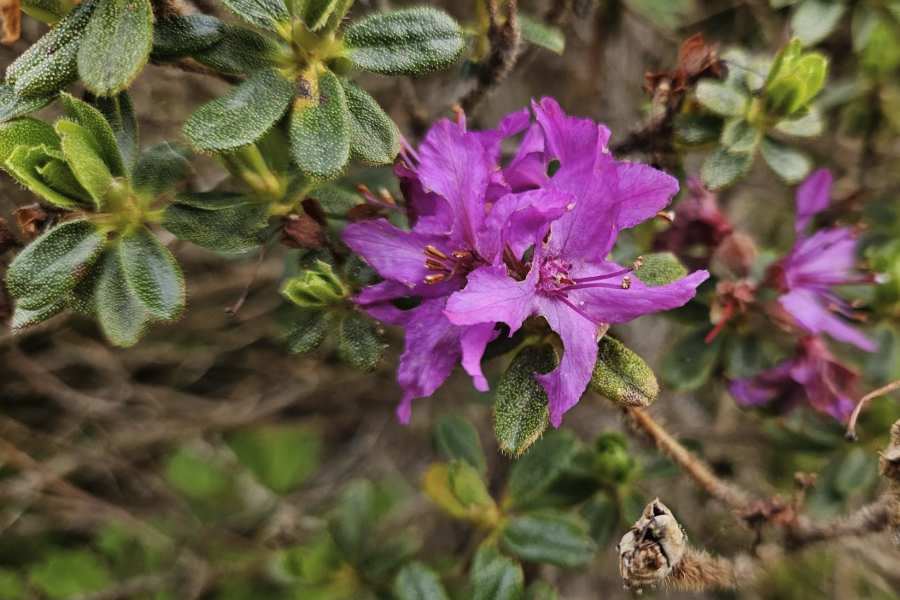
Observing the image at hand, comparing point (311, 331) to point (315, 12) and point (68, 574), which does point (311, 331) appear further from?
point (68, 574)

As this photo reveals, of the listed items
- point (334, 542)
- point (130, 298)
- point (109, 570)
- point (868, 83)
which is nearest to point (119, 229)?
point (130, 298)

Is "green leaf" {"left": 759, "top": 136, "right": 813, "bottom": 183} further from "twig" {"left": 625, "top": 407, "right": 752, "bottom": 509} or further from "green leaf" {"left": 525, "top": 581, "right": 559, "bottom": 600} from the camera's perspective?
"green leaf" {"left": 525, "top": 581, "right": 559, "bottom": 600}

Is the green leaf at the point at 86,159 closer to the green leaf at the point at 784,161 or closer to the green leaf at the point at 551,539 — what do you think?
the green leaf at the point at 551,539

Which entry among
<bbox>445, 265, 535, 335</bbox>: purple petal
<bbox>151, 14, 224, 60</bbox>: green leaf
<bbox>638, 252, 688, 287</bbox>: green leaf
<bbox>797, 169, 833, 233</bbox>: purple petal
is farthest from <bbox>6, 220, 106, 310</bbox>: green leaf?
<bbox>797, 169, 833, 233</bbox>: purple petal

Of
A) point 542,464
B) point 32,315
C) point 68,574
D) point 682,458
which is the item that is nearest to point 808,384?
point 682,458

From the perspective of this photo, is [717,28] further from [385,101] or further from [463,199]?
[463,199]

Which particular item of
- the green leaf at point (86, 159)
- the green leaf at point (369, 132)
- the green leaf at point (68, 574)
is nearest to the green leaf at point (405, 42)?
the green leaf at point (369, 132)

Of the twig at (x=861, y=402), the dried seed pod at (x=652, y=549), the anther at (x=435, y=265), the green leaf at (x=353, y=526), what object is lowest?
the green leaf at (x=353, y=526)
